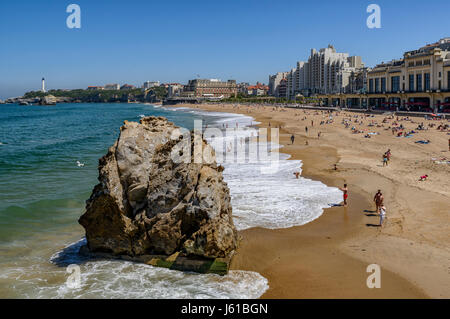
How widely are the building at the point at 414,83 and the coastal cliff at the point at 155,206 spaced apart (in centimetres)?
5114

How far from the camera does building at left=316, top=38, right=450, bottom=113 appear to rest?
169 feet

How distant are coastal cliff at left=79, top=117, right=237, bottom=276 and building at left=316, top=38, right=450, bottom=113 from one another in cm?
5114

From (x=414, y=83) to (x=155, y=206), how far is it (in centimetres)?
6001

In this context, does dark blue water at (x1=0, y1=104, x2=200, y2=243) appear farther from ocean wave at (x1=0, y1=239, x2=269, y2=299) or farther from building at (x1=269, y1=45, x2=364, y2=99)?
building at (x1=269, y1=45, x2=364, y2=99)

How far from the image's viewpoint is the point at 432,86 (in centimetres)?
5303

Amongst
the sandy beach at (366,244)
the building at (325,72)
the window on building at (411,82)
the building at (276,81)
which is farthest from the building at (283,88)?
the sandy beach at (366,244)

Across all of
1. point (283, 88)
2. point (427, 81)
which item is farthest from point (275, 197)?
point (283, 88)

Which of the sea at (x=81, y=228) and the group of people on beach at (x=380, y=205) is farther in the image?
the group of people on beach at (x=380, y=205)

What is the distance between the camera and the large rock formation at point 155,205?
8.79 metres

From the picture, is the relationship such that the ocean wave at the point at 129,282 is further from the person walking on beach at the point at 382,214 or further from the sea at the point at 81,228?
the person walking on beach at the point at 382,214

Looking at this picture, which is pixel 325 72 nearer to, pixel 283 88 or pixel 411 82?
pixel 283 88

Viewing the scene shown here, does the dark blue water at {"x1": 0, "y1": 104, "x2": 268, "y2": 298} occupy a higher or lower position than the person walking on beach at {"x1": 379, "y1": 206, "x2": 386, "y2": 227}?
lower

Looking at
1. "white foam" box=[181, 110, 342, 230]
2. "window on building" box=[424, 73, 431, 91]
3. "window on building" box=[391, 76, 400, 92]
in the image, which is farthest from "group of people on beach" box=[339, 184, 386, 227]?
"window on building" box=[391, 76, 400, 92]

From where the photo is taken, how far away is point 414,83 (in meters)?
57.5
